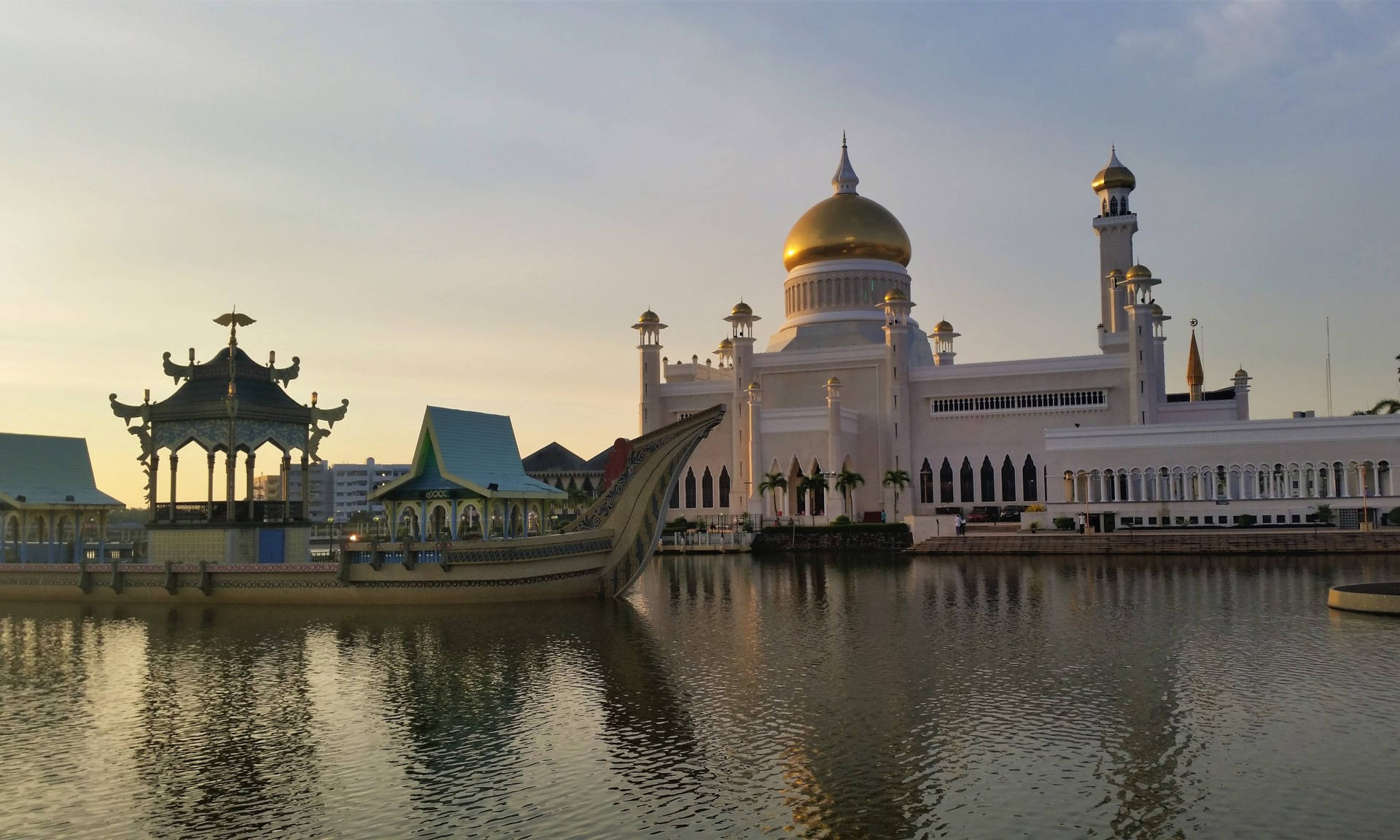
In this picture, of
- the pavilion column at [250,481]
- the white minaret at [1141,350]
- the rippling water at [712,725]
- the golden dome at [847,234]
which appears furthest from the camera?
the golden dome at [847,234]

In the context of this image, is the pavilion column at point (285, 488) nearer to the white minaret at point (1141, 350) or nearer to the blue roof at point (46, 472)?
the blue roof at point (46, 472)

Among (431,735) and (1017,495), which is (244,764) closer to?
(431,735)

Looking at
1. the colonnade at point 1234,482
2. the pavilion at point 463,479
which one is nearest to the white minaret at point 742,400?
the colonnade at point 1234,482

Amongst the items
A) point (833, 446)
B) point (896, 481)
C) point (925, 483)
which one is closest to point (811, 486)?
point (833, 446)

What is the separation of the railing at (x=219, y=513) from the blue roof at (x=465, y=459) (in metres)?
3.96

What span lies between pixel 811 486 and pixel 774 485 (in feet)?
6.50

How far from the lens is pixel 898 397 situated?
58.1m

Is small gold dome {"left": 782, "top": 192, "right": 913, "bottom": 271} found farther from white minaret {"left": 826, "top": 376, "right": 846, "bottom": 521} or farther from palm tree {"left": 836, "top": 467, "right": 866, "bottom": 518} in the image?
palm tree {"left": 836, "top": 467, "right": 866, "bottom": 518}

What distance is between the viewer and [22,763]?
12.9m

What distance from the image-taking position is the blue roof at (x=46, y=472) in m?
33.0

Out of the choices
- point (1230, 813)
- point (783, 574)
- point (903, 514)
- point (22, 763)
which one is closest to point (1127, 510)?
point (903, 514)

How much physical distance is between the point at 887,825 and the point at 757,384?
48507mm

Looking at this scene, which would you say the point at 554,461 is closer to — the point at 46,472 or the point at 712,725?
the point at 46,472

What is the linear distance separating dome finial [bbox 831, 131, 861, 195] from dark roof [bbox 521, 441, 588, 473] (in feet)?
75.1
